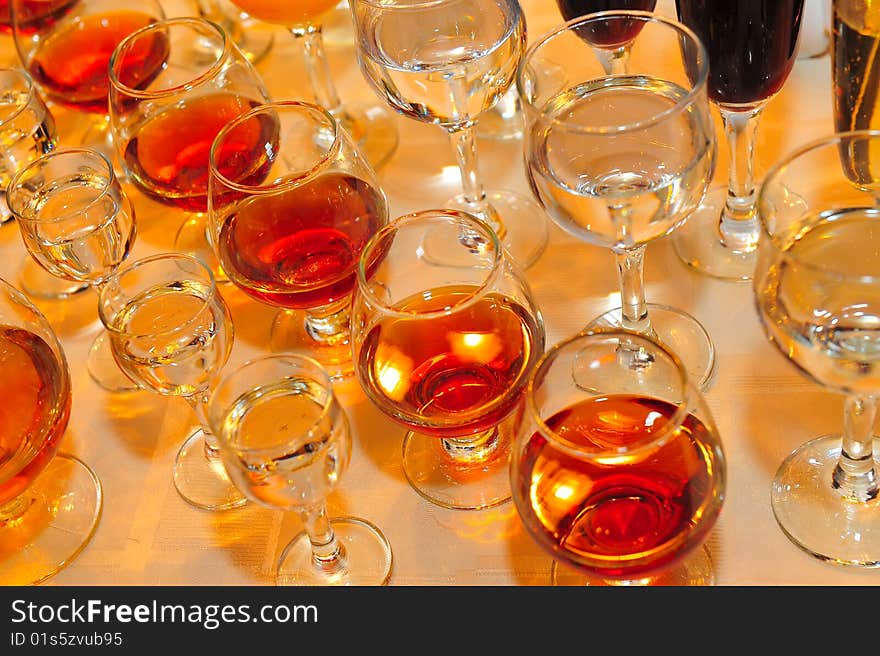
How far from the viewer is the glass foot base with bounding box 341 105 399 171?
52.7 inches

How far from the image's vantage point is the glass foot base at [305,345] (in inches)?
44.9

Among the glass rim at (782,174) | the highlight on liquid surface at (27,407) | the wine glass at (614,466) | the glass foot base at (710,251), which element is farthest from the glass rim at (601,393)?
the highlight on liquid surface at (27,407)

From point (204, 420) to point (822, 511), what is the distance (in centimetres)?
54

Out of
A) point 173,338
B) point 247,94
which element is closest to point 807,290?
point 173,338

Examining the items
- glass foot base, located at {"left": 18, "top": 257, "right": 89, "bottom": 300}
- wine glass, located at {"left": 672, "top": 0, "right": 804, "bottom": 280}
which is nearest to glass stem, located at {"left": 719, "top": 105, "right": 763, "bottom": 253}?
wine glass, located at {"left": 672, "top": 0, "right": 804, "bottom": 280}

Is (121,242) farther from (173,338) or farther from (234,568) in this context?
(234,568)

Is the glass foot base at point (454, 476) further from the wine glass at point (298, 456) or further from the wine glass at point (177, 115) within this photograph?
the wine glass at point (177, 115)

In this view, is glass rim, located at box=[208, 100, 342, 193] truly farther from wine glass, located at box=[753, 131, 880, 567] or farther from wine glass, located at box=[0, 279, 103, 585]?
wine glass, located at box=[753, 131, 880, 567]

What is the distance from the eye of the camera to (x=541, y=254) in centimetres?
119

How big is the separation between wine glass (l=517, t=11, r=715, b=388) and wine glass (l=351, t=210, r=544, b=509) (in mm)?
80

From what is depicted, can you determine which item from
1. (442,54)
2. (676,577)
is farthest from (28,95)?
(676,577)

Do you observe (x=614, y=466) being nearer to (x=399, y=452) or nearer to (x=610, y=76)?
(x=399, y=452)

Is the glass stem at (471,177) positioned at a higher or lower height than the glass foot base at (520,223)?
higher
